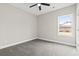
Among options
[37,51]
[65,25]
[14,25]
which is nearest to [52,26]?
[65,25]

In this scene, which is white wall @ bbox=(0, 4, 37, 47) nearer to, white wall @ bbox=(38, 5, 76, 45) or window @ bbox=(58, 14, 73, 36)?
white wall @ bbox=(38, 5, 76, 45)

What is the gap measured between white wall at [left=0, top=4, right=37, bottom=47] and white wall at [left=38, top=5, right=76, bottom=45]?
27.6 inches

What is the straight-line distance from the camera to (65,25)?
4.05m

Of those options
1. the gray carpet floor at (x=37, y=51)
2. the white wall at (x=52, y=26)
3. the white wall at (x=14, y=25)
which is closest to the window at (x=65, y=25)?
the white wall at (x=52, y=26)

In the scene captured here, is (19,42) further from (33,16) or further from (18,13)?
(33,16)

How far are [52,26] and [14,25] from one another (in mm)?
2376

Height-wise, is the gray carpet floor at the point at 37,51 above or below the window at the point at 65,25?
below

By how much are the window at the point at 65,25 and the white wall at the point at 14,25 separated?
2025 millimetres

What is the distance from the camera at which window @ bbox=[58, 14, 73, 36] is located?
12.5 feet

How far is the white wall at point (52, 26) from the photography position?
12.1ft

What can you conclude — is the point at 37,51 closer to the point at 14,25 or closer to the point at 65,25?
the point at 14,25

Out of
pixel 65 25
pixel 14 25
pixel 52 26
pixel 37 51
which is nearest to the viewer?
pixel 37 51

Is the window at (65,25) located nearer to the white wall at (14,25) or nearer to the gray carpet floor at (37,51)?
the gray carpet floor at (37,51)

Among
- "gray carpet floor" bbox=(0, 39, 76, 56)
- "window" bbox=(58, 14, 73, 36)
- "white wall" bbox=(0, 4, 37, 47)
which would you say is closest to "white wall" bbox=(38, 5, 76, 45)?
"window" bbox=(58, 14, 73, 36)
